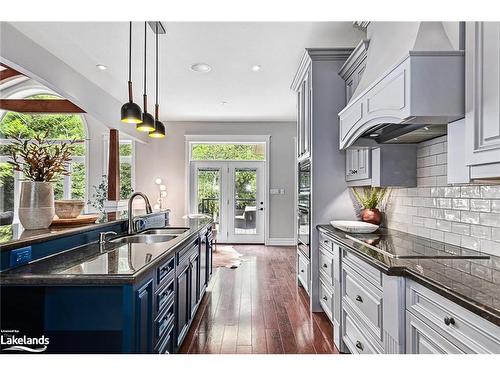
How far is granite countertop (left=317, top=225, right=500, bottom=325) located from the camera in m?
1.06

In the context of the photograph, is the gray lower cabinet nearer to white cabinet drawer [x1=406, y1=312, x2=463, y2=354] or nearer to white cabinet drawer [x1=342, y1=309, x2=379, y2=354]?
white cabinet drawer [x1=342, y1=309, x2=379, y2=354]

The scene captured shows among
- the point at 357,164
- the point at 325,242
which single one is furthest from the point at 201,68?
the point at 325,242

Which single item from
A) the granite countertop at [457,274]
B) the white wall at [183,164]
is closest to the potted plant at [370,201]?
the granite countertop at [457,274]

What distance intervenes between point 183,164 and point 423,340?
6.41 m

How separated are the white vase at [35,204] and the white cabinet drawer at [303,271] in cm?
256

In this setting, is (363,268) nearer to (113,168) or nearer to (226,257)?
(226,257)

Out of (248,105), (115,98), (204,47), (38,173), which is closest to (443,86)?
(38,173)

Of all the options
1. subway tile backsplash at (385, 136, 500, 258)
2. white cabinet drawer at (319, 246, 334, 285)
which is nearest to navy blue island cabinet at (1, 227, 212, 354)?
subway tile backsplash at (385, 136, 500, 258)

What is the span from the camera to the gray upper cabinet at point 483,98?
51.8 inches

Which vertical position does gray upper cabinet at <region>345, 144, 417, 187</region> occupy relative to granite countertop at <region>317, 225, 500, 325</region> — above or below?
above

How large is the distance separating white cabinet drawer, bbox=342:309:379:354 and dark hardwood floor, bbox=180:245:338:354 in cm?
23

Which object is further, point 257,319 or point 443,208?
point 257,319

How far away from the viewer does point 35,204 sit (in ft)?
6.14

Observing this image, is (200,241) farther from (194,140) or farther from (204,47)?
(194,140)
